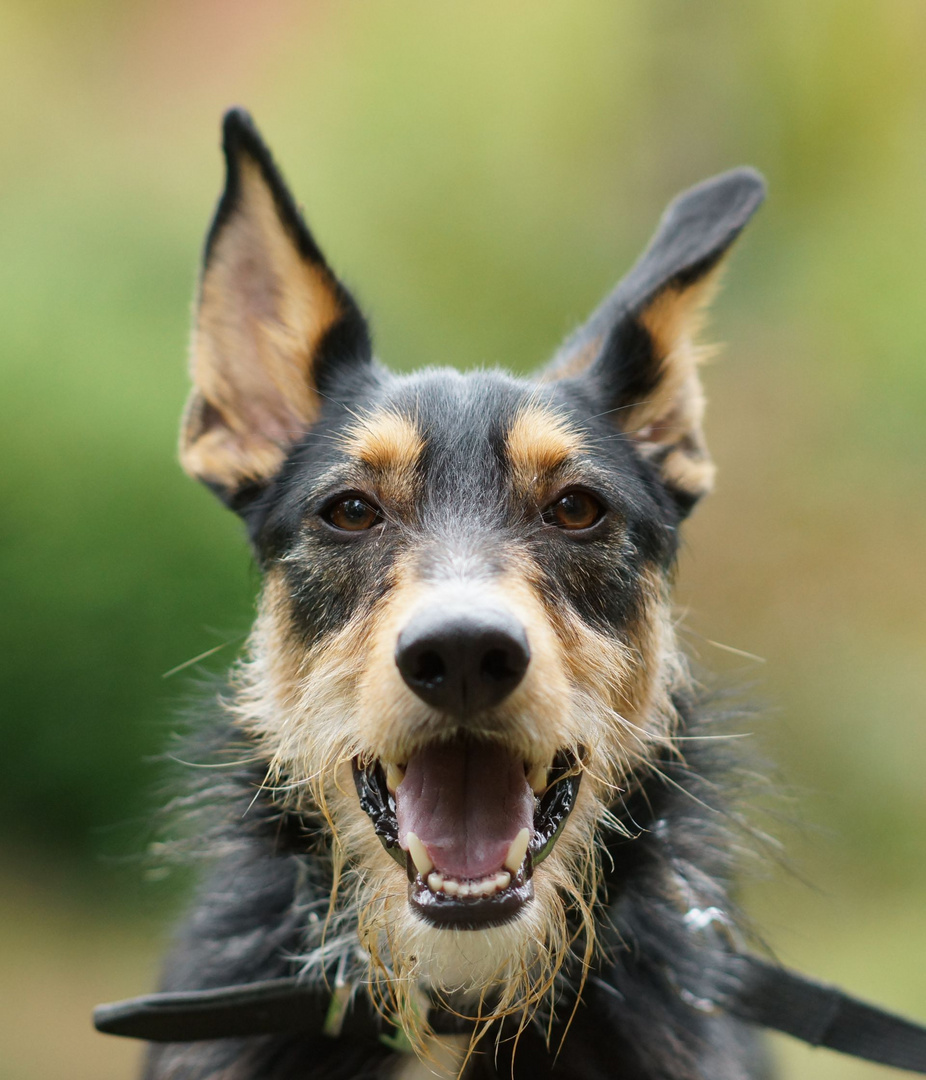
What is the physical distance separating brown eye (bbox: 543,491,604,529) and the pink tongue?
73 cm

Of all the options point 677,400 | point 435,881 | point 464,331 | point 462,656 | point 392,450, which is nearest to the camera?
point 462,656

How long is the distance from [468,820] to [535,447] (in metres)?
1.08

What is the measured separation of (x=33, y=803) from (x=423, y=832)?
5.09 m

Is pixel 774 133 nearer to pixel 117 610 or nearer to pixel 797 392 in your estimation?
pixel 797 392

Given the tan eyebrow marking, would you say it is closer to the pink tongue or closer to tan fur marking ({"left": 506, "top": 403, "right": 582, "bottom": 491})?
tan fur marking ({"left": 506, "top": 403, "right": 582, "bottom": 491})

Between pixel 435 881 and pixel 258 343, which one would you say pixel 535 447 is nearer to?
pixel 258 343

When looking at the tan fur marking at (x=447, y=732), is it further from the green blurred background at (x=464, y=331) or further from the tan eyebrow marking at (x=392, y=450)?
the green blurred background at (x=464, y=331)

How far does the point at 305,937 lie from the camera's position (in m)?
2.99

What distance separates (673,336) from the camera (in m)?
3.43

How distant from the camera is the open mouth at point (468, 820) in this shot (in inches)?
94.0

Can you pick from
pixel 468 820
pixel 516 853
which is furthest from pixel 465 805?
pixel 516 853

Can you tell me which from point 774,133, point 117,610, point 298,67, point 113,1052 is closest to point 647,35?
point 774,133

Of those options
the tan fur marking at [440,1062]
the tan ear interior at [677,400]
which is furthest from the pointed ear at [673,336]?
the tan fur marking at [440,1062]

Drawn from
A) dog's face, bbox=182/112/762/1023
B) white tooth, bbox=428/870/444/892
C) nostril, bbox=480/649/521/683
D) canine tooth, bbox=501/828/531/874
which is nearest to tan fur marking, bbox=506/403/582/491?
dog's face, bbox=182/112/762/1023
